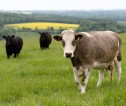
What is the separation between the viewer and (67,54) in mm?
8273

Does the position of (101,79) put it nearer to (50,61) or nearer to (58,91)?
(58,91)

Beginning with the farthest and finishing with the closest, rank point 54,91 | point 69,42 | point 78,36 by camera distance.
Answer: point 54,91 < point 78,36 < point 69,42

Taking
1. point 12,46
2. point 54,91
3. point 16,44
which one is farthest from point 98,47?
point 16,44

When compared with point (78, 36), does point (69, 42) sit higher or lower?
lower

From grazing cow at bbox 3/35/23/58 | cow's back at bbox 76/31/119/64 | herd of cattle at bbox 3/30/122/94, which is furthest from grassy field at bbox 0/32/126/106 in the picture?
grazing cow at bbox 3/35/23/58

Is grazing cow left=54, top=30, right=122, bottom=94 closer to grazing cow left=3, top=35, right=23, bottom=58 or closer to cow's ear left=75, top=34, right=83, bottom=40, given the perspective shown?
cow's ear left=75, top=34, right=83, bottom=40

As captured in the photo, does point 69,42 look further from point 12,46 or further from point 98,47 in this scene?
point 12,46

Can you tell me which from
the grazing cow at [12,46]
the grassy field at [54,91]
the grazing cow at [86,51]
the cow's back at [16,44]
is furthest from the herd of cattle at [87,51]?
the cow's back at [16,44]

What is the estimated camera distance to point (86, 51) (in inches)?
352

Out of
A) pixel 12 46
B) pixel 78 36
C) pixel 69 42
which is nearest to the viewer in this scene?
pixel 69 42

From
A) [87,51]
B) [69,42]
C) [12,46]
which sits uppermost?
[69,42]

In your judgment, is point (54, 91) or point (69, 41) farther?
point (54, 91)

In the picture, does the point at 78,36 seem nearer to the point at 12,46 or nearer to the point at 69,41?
the point at 69,41

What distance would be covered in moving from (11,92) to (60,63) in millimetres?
7063
